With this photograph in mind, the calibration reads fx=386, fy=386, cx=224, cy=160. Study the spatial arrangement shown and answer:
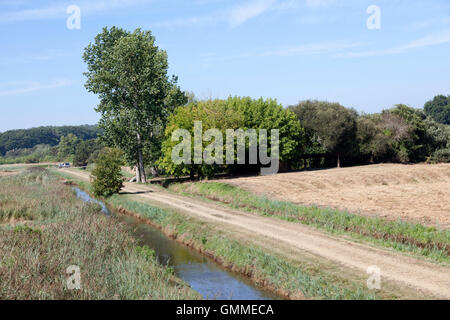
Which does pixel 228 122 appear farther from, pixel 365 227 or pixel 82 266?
pixel 82 266

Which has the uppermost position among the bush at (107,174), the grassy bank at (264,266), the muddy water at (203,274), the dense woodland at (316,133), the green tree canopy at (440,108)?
the green tree canopy at (440,108)

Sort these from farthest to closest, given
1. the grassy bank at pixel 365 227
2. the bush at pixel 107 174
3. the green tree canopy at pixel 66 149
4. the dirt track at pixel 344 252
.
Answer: the green tree canopy at pixel 66 149
the bush at pixel 107 174
the grassy bank at pixel 365 227
the dirt track at pixel 344 252

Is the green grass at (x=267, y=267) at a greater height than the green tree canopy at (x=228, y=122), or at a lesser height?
lesser

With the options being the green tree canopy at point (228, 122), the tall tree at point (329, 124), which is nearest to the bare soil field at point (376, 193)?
the green tree canopy at point (228, 122)

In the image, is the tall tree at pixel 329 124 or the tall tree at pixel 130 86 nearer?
the tall tree at pixel 130 86

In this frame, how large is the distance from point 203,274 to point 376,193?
2146 cm

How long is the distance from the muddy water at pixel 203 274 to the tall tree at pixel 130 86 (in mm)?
28243

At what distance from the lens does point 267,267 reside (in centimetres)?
1666

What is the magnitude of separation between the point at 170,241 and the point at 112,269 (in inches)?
398

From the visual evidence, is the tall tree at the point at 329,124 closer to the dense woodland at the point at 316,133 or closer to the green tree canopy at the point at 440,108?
the dense woodland at the point at 316,133

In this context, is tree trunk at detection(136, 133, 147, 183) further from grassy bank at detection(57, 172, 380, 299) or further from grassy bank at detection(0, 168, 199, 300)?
grassy bank at detection(0, 168, 199, 300)

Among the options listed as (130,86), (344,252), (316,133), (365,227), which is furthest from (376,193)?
(130,86)

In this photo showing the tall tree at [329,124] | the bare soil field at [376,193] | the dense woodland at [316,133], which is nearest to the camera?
the bare soil field at [376,193]

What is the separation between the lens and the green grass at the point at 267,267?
543 inches
